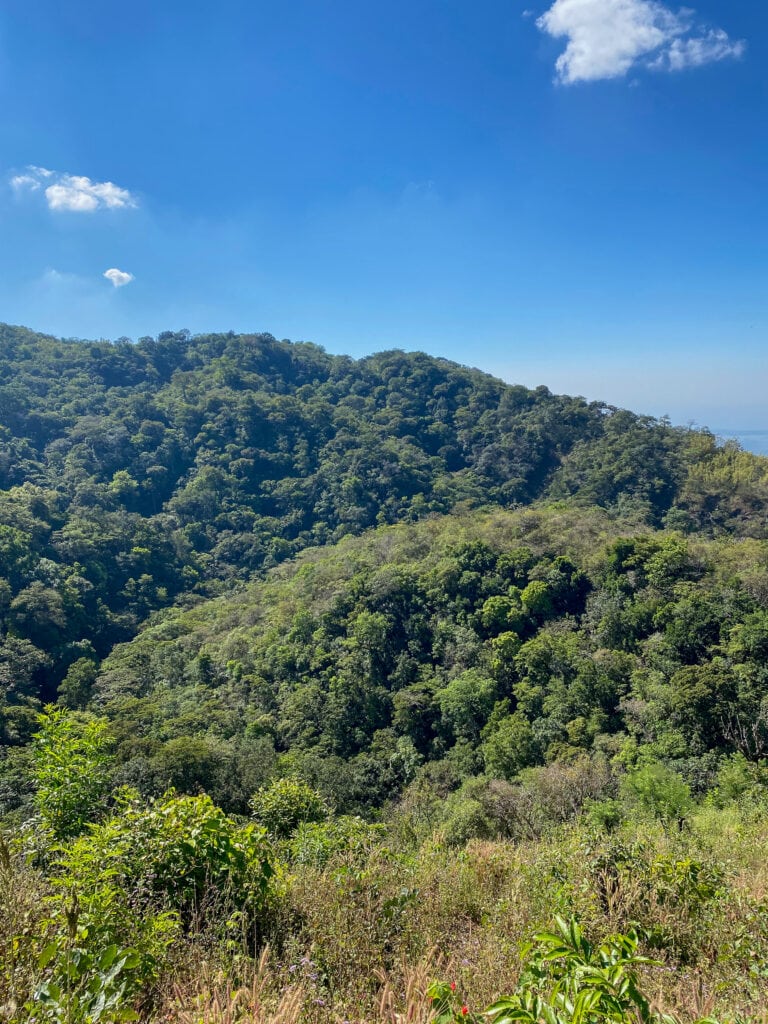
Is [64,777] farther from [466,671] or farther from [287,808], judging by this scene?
[466,671]

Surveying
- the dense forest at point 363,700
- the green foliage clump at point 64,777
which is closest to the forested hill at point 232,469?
the dense forest at point 363,700

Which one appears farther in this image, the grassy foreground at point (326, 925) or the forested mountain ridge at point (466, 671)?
the forested mountain ridge at point (466, 671)

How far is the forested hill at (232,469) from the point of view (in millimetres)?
32719

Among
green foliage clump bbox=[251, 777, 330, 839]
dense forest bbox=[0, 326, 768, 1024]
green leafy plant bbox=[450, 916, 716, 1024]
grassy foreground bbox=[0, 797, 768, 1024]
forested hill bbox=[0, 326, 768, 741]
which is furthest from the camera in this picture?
forested hill bbox=[0, 326, 768, 741]

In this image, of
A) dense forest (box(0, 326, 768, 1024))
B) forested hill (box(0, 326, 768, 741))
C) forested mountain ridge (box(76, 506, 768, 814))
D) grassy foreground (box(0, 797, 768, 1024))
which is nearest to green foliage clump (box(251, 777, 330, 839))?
dense forest (box(0, 326, 768, 1024))

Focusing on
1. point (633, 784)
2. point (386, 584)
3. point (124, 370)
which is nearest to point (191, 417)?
point (124, 370)

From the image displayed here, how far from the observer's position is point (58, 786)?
10.7 feet

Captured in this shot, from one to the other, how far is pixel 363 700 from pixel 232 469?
3920 cm

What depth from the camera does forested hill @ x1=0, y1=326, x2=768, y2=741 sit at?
107 feet

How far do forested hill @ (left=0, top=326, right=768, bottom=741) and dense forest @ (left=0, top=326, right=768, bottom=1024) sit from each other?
0.35 m

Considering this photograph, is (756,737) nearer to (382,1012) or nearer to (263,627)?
(382,1012)

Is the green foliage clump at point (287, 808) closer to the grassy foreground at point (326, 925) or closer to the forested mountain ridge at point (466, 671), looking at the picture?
the forested mountain ridge at point (466, 671)

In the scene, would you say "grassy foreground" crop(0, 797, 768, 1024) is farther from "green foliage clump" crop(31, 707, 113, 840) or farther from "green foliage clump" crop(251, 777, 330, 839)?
"green foliage clump" crop(251, 777, 330, 839)

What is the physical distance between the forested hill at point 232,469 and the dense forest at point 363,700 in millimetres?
355
